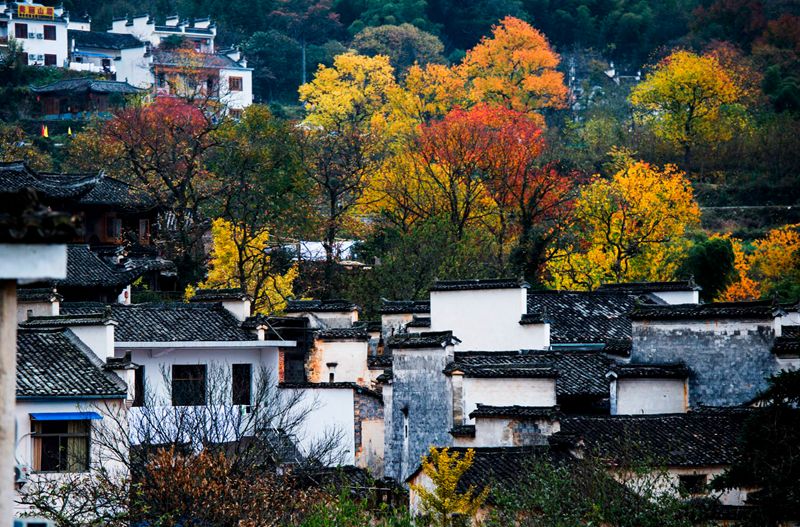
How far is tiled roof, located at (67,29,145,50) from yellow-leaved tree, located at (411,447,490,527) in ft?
233

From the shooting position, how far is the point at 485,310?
34750 millimetres

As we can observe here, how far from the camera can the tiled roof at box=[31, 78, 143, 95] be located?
265 ft

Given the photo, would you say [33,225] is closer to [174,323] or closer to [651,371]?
[651,371]

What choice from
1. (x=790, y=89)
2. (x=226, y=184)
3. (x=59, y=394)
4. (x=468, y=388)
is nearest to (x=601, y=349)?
(x=468, y=388)

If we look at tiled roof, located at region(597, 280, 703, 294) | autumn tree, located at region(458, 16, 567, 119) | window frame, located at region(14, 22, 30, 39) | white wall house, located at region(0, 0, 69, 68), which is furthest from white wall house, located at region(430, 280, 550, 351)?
window frame, located at region(14, 22, 30, 39)

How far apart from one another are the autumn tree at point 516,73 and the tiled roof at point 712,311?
51878 millimetres

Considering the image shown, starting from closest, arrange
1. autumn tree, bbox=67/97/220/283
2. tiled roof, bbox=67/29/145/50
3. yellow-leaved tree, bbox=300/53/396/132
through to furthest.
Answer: autumn tree, bbox=67/97/220/283
yellow-leaved tree, bbox=300/53/396/132
tiled roof, bbox=67/29/145/50

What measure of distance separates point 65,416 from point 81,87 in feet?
189

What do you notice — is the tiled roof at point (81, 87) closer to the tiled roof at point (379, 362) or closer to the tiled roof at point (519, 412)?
the tiled roof at point (379, 362)

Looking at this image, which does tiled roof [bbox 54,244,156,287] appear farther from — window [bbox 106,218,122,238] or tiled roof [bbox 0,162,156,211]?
window [bbox 106,218,122,238]

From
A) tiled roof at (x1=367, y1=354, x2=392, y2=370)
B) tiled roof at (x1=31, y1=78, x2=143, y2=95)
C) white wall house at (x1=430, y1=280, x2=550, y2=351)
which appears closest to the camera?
white wall house at (x1=430, y1=280, x2=550, y2=351)

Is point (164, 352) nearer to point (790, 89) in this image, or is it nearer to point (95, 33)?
point (790, 89)

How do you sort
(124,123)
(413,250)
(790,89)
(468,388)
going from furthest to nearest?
1. (790,89)
2. (124,123)
3. (413,250)
4. (468,388)

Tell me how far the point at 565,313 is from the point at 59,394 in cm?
1474
